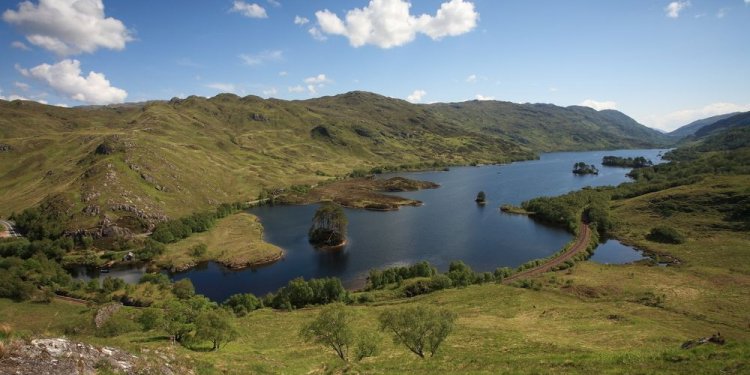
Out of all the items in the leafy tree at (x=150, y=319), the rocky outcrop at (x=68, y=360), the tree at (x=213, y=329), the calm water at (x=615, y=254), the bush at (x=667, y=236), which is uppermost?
the rocky outcrop at (x=68, y=360)

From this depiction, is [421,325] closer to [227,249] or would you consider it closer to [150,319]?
[150,319]

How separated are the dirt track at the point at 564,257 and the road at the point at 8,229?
172639 millimetres

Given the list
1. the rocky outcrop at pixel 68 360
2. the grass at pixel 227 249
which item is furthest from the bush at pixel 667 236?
the rocky outcrop at pixel 68 360

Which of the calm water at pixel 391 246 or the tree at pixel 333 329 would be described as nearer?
the tree at pixel 333 329

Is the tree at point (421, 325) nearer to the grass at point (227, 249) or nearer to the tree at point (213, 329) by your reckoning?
the tree at point (213, 329)

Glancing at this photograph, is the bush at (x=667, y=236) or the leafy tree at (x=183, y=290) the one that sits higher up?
the bush at (x=667, y=236)

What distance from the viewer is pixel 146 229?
15350cm

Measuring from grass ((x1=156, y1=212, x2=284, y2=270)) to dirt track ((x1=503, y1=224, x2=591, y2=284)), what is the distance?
242 feet

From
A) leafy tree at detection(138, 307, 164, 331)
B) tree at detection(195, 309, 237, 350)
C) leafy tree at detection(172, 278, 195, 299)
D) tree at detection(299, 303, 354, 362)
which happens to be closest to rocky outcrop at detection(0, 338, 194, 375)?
tree at detection(299, 303, 354, 362)

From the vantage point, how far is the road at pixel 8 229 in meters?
142

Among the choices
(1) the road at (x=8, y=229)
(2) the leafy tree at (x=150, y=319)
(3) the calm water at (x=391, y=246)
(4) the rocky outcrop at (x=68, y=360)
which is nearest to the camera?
(4) the rocky outcrop at (x=68, y=360)

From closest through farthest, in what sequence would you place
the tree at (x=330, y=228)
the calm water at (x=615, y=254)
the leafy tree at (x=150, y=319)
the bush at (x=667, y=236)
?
1. the leafy tree at (x=150, y=319)
2. the calm water at (x=615, y=254)
3. the bush at (x=667, y=236)
4. the tree at (x=330, y=228)

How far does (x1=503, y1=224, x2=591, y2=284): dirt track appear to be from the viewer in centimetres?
10062

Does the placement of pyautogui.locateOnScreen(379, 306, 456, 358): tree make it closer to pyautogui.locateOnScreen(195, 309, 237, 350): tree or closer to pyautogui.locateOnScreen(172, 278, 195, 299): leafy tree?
pyautogui.locateOnScreen(195, 309, 237, 350): tree
